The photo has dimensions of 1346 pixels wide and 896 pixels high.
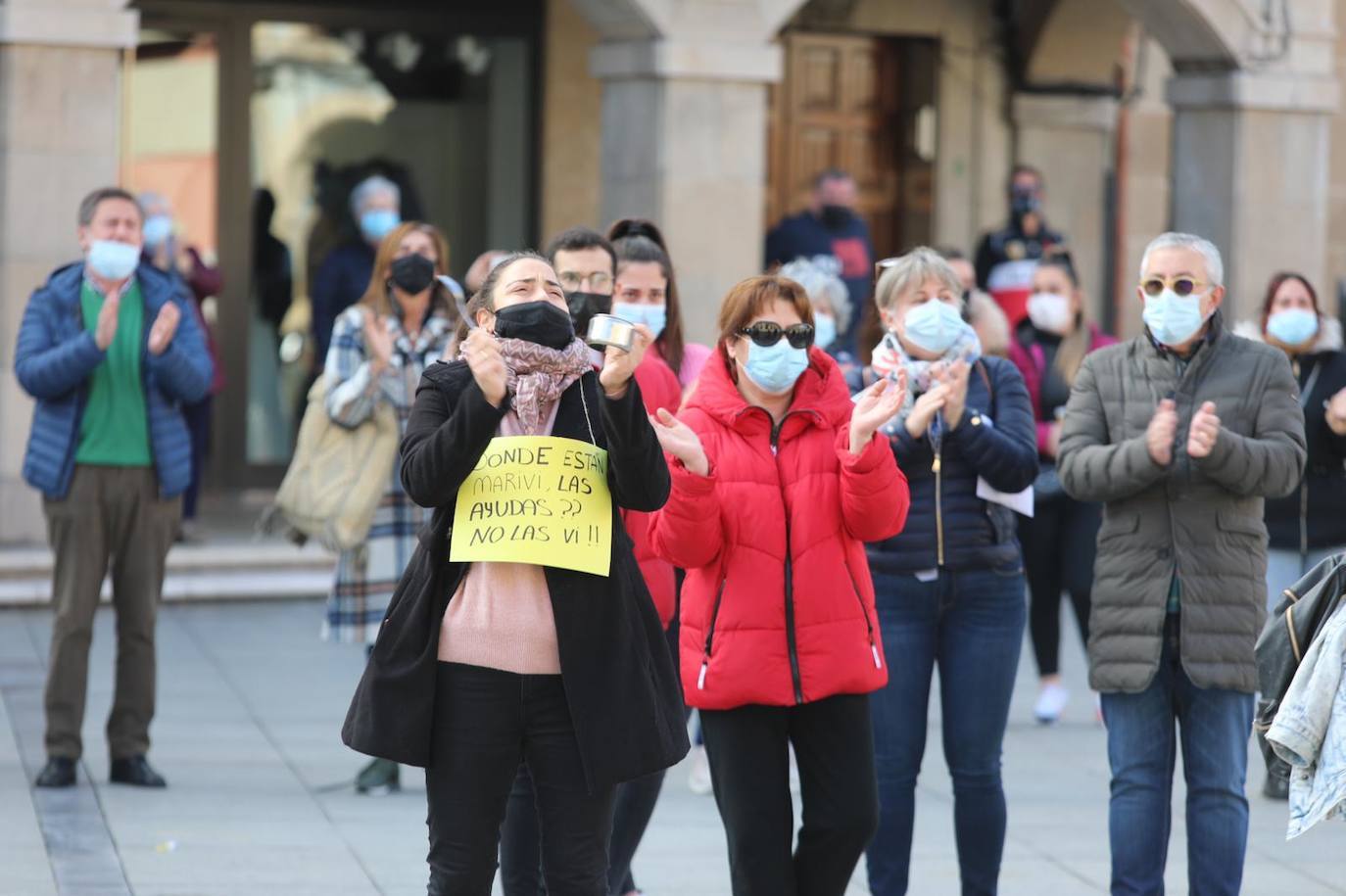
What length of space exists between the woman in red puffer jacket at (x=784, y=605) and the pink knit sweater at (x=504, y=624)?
1.69ft

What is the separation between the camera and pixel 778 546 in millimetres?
5039

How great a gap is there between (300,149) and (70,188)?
344 centimetres

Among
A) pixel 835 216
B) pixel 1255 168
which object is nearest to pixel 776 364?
pixel 835 216

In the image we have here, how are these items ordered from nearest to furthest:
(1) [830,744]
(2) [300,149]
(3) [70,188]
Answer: (1) [830,744] < (3) [70,188] < (2) [300,149]

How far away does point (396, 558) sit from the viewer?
24.1 ft

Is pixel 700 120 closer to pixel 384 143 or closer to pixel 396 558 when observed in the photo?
pixel 384 143

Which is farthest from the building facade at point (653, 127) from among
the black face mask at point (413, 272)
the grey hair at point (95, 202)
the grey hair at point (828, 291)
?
the black face mask at point (413, 272)

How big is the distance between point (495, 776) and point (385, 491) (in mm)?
2884

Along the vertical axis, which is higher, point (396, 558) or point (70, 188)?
point (70, 188)

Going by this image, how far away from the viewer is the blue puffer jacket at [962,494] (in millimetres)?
5691

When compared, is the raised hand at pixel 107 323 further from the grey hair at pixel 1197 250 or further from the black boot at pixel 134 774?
the grey hair at pixel 1197 250

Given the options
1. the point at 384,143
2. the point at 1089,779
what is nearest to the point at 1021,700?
the point at 1089,779

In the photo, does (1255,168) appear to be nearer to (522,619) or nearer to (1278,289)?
(1278,289)

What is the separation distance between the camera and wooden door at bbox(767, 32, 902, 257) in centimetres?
1512
